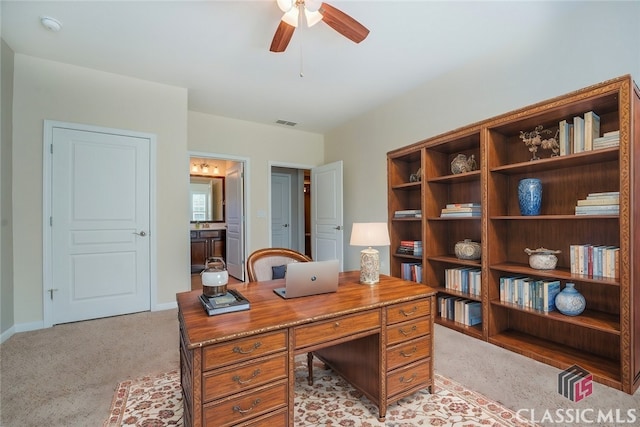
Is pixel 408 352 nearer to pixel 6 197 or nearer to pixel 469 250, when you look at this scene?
pixel 469 250

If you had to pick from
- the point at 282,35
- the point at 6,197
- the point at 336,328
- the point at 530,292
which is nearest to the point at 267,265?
the point at 336,328

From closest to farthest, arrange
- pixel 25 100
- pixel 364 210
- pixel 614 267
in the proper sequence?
1. pixel 614 267
2. pixel 25 100
3. pixel 364 210

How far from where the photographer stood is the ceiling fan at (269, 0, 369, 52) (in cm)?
187

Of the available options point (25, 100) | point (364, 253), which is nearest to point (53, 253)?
point (25, 100)

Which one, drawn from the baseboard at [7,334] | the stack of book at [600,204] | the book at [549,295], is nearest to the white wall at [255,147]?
the baseboard at [7,334]

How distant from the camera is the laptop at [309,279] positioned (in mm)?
1545

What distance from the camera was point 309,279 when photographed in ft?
5.21

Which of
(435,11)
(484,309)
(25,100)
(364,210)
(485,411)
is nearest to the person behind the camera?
(485,411)

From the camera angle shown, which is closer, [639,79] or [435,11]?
[639,79]

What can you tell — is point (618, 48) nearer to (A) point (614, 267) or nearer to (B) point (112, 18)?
(A) point (614, 267)

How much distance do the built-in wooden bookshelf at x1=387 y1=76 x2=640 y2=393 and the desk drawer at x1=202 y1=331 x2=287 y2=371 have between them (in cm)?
202

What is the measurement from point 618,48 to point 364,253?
2.28m

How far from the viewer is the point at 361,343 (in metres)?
1.69

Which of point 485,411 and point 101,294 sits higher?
point 101,294
